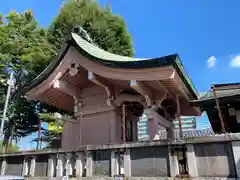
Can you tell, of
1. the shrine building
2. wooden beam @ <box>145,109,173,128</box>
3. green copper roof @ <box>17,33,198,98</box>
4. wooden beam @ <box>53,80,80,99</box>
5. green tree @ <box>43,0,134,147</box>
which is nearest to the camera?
green copper roof @ <box>17,33,198,98</box>

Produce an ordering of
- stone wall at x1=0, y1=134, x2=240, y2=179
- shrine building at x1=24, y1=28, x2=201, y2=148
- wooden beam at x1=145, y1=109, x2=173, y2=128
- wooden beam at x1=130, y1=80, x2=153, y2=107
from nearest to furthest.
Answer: stone wall at x1=0, y1=134, x2=240, y2=179
shrine building at x1=24, y1=28, x2=201, y2=148
wooden beam at x1=130, y1=80, x2=153, y2=107
wooden beam at x1=145, y1=109, x2=173, y2=128

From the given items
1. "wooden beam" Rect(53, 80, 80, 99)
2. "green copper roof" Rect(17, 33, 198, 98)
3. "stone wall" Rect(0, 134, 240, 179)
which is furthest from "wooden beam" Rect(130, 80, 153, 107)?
"wooden beam" Rect(53, 80, 80, 99)

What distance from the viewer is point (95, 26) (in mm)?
18953

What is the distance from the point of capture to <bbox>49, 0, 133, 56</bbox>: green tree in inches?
744

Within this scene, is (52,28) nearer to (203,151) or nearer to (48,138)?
(48,138)

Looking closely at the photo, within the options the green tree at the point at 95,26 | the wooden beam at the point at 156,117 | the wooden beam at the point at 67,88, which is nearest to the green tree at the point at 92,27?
the green tree at the point at 95,26

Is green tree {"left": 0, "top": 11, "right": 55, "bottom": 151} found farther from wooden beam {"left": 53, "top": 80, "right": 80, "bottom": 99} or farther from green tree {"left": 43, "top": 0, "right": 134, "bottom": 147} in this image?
wooden beam {"left": 53, "top": 80, "right": 80, "bottom": 99}

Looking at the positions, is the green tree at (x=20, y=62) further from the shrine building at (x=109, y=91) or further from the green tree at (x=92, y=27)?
the shrine building at (x=109, y=91)

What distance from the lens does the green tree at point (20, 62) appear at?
52.9 ft

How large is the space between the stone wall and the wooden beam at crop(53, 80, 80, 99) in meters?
2.84

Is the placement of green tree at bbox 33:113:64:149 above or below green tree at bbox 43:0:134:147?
below

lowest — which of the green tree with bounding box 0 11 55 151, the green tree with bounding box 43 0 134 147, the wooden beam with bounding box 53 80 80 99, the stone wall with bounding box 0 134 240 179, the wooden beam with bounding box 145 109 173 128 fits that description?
the stone wall with bounding box 0 134 240 179

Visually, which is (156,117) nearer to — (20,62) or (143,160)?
(143,160)

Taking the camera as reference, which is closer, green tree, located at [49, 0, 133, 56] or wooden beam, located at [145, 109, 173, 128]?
wooden beam, located at [145, 109, 173, 128]
